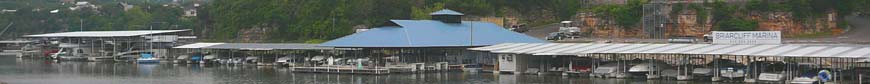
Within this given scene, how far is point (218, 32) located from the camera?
9212cm

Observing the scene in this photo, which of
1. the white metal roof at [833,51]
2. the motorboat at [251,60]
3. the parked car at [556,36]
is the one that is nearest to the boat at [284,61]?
the motorboat at [251,60]

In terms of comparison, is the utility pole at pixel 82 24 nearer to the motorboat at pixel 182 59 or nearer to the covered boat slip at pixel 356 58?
the motorboat at pixel 182 59

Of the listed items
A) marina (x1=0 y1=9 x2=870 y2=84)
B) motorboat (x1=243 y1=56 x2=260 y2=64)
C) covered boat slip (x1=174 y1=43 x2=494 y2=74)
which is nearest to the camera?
marina (x1=0 y1=9 x2=870 y2=84)

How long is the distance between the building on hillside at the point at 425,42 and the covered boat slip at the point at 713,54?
156 inches

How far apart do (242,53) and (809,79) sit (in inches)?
1244

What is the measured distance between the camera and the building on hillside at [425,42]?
4988 cm

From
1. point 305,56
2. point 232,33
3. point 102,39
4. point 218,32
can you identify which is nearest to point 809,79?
point 305,56

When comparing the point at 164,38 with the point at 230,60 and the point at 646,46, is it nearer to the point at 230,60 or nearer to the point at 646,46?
the point at 230,60

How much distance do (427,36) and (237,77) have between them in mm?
7737

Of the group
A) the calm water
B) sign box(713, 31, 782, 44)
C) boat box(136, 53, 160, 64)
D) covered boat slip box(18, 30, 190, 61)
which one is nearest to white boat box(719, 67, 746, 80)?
the calm water

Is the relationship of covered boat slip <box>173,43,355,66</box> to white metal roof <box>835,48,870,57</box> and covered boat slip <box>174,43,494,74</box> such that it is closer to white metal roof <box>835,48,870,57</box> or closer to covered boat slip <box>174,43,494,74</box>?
covered boat slip <box>174,43,494,74</box>

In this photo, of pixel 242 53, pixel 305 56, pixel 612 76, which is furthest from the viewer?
pixel 242 53

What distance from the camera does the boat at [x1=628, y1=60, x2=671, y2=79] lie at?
1583 inches

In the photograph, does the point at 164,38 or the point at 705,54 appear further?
the point at 164,38
